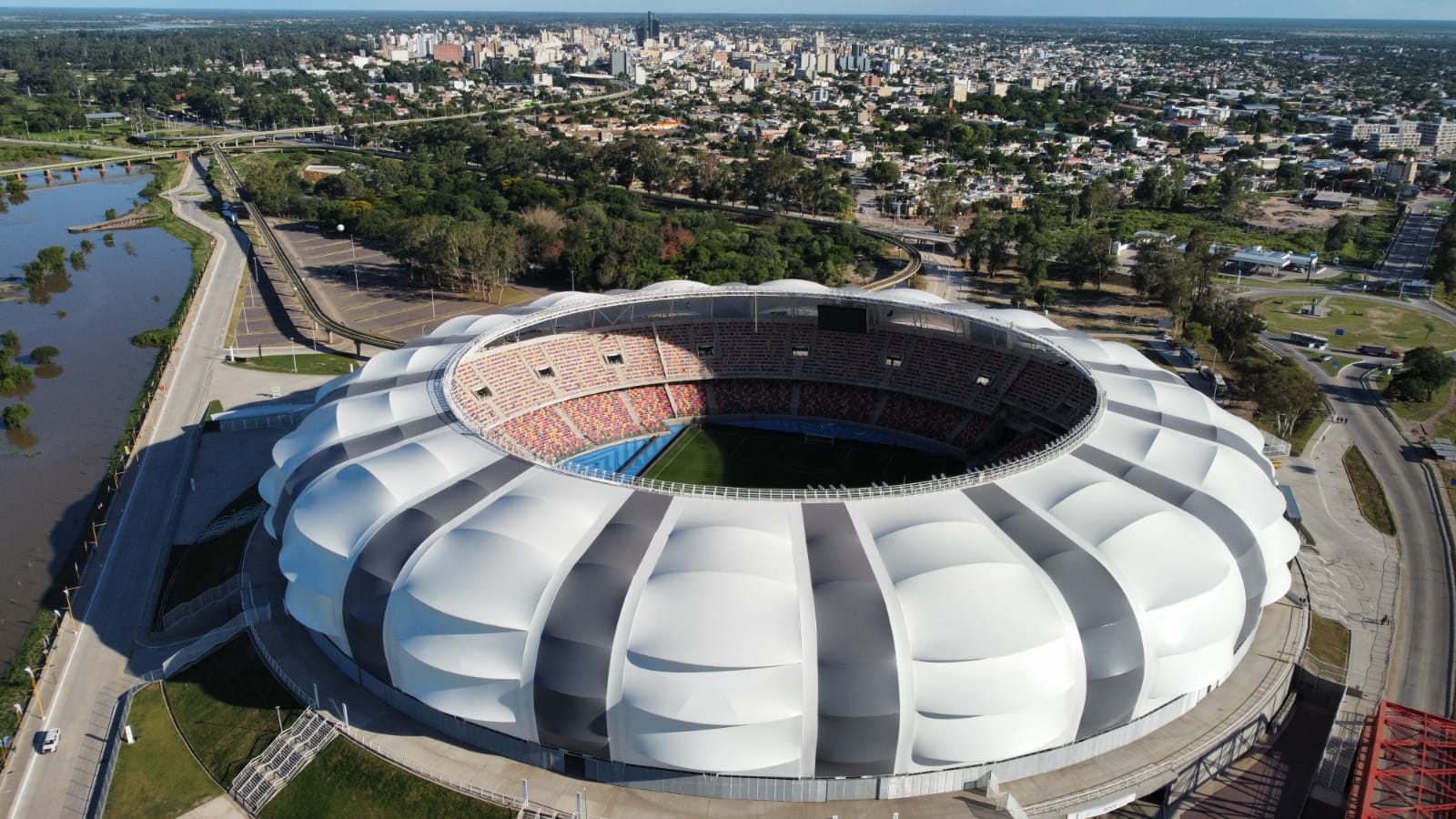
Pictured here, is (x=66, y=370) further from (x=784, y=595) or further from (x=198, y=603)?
(x=784, y=595)

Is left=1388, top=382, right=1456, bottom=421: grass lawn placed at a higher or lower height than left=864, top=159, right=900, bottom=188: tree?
lower

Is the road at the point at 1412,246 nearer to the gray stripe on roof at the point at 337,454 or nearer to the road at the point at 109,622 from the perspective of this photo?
the gray stripe on roof at the point at 337,454

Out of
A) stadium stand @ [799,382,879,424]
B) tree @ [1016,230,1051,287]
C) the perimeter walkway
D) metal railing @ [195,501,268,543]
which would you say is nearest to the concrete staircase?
the perimeter walkway

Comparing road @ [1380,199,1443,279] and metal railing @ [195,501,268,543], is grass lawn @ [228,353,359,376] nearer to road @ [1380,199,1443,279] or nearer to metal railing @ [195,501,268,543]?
metal railing @ [195,501,268,543]

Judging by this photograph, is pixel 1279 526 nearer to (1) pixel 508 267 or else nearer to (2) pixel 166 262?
(1) pixel 508 267

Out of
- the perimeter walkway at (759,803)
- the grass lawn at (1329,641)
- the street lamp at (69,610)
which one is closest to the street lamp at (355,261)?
the street lamp at (69,610)

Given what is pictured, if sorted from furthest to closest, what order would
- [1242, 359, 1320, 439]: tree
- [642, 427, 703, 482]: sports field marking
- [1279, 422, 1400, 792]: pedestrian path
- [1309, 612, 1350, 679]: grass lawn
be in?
1. [1242, 359, 1320, 439]: tree
2. [642, 427, 703, 482]: sports field marking
3. [1309, 612, 1350, 679]: grass lawn
4. [1279, 422, 1400, 792]: pedestrian path

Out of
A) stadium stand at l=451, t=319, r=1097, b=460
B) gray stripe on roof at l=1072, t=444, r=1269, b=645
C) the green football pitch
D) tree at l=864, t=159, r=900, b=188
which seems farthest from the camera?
tree at l=864, t=159, r=900, b=188
